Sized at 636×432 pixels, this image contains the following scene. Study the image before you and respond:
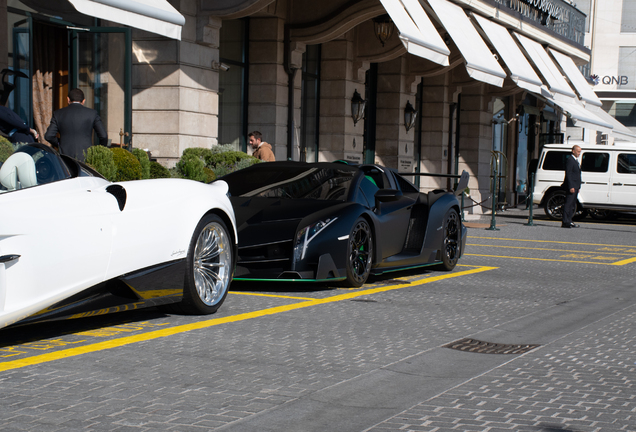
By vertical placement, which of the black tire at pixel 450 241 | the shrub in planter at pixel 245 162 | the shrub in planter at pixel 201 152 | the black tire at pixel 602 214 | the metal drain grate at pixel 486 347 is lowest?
the black tire at pixel 602 214

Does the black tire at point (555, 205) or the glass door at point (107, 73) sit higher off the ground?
the glass door at point (107, 73)

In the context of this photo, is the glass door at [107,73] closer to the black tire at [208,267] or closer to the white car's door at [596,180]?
the black tire at [208,267]

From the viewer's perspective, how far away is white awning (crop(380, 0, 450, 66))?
16.3m

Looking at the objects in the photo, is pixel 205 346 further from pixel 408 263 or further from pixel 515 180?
pixel 515 180

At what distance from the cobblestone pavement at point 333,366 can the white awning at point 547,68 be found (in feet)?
62.2

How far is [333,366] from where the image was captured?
520 cm

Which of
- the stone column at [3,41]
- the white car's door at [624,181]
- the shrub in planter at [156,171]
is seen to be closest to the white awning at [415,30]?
the shrub in planter at [156,171]

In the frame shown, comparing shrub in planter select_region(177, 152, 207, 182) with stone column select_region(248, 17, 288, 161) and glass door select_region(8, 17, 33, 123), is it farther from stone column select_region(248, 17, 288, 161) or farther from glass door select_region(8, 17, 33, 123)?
stone column select_region(248, 17, 288, 161)

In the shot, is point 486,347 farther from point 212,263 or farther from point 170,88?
point 170,88

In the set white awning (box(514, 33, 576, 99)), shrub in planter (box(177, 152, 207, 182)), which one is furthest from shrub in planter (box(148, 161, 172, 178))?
white awning (box(514, 33, 576, 99))

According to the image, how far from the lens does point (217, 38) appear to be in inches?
648

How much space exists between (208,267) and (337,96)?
1550cm

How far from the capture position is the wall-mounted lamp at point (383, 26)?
20875mm

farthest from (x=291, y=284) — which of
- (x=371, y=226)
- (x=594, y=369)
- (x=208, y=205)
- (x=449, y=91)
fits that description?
(x=449, y=91)
